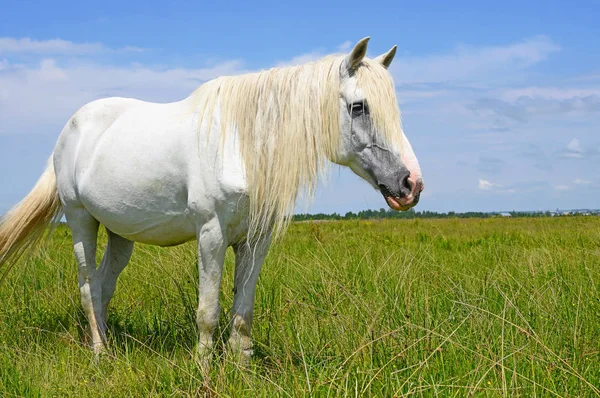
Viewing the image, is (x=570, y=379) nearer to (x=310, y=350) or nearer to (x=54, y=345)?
(x=310, y=350)

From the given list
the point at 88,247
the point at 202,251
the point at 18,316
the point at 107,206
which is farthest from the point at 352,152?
the point at 18,316

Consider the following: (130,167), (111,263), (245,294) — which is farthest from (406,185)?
(111,263)

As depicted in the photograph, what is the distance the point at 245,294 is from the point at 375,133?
133 centimetres

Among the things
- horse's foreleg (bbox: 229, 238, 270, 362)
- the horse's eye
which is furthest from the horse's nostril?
horse's foreleg (bbox: 229, 238, 270, 362)

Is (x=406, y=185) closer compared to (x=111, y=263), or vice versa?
(x=406, y=185)

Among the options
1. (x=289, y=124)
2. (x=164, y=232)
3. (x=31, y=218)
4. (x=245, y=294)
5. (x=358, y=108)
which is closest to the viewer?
(x=358, y=108)

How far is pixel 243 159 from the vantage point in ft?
11.7

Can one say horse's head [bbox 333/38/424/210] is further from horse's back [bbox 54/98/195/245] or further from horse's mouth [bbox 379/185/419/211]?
horse's back [bbox 54/98/195/245]

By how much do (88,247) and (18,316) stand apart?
1055 mm

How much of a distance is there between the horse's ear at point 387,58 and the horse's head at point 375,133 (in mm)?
134

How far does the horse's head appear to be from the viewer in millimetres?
3230

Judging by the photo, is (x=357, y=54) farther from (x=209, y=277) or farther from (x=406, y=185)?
(x=209, y=277)

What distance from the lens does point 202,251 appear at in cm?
360

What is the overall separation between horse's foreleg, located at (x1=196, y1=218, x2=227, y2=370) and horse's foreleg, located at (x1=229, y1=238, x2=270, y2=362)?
0.16m
